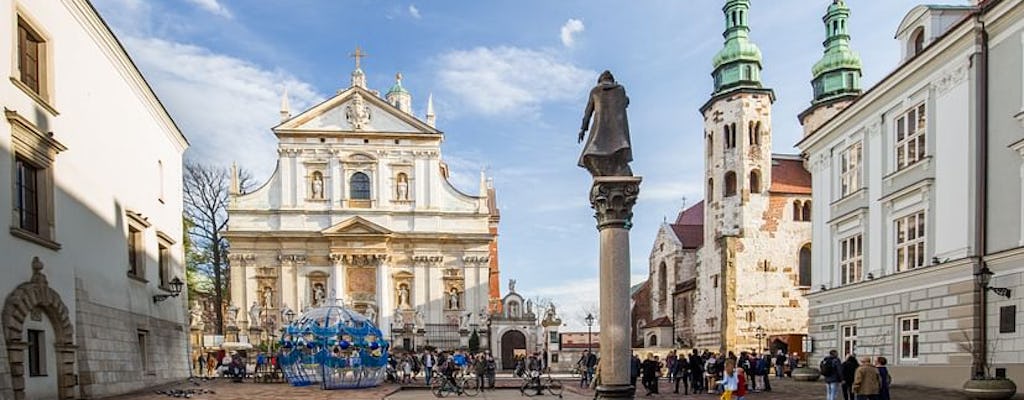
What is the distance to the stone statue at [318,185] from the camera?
51.2 metres

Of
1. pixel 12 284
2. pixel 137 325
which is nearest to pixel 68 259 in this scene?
pixel 12 284

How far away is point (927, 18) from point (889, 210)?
5.46m

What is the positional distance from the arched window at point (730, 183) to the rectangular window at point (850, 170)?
19894 mm

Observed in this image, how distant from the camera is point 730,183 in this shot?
46156 mm

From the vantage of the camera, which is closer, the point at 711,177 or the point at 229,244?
the point at 711,177

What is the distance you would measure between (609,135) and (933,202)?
15.4 metres

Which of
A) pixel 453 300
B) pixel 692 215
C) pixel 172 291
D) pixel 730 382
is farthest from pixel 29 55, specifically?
pixel 692 215

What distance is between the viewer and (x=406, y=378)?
98.1ft

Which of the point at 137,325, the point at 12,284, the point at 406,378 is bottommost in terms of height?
the point at 406,378

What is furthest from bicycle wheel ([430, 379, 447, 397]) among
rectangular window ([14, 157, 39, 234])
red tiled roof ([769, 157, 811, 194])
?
red tiled roof ([769, 157, 811, 194])

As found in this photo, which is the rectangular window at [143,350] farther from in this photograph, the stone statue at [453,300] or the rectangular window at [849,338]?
the stone statue at [453,300]

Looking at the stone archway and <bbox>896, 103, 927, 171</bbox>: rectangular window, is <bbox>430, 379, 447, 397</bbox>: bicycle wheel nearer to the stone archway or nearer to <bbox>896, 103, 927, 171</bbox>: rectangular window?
the stone archway

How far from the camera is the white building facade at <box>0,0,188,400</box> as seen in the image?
44.6 ft

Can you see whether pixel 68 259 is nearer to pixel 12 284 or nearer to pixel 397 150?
pixel 12 284
